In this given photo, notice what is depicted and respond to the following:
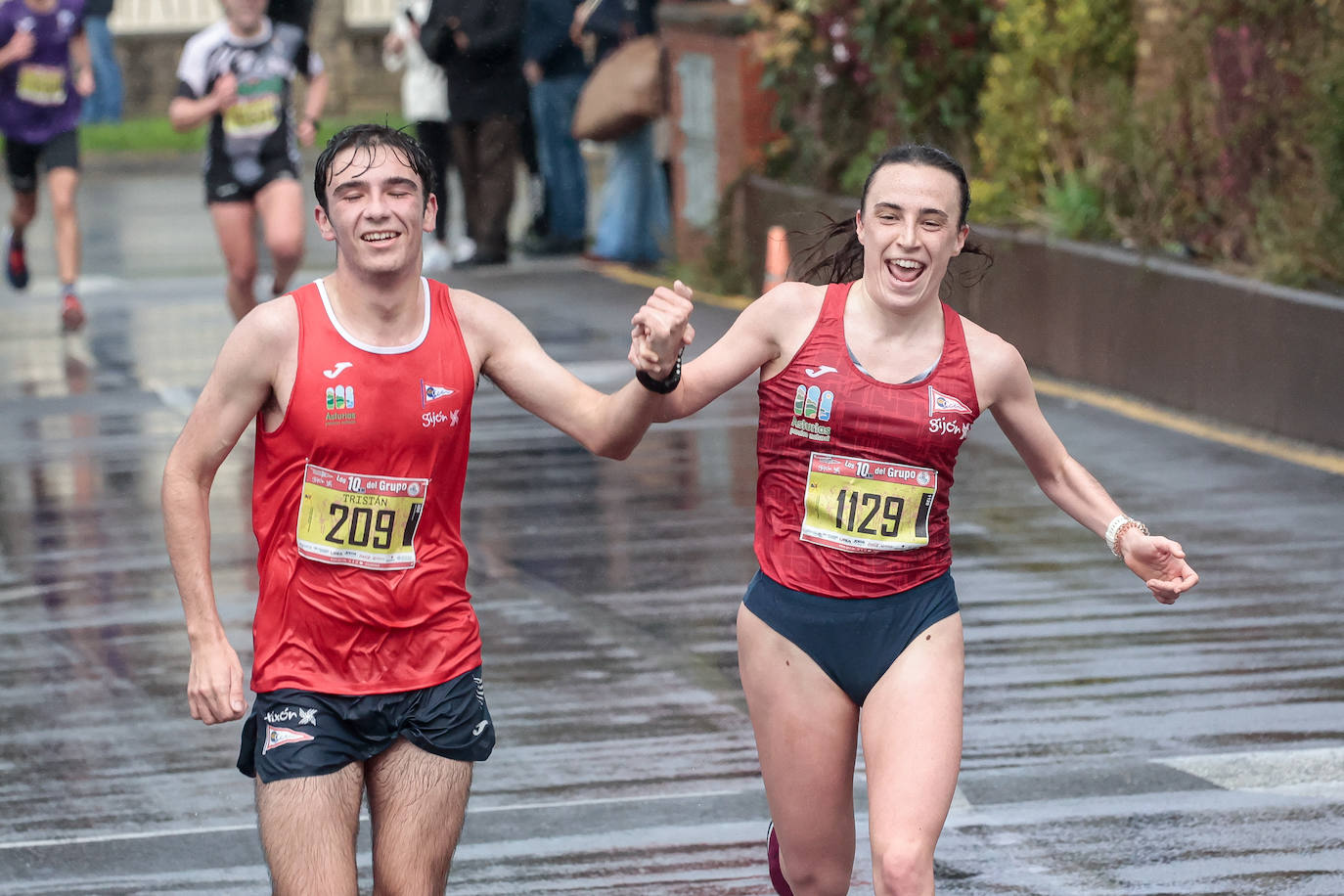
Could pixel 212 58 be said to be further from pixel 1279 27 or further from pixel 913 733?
pixel 913 733

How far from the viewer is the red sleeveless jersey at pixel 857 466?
4.45 meters

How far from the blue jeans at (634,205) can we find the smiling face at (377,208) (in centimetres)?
1224

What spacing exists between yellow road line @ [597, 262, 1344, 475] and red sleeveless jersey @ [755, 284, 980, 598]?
17.5 ft

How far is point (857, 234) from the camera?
15.6ft

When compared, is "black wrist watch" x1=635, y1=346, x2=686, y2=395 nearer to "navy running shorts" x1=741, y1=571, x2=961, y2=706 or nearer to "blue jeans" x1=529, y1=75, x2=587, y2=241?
"navy running shorts" x1=741, y1=571, x2=961, y2=706

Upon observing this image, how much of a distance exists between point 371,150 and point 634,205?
12.5m

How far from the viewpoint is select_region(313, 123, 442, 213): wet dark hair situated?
4.25m

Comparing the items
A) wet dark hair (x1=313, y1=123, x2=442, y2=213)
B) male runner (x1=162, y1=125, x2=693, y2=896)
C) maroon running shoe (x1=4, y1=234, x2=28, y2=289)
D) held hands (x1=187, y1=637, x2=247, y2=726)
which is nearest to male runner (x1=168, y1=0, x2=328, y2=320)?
maroon running shoe (x1=4, y1=234, x2=28, y2=289)

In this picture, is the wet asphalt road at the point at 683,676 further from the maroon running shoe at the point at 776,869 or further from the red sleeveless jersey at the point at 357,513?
the red sleeveless jersey at the point at 357,513

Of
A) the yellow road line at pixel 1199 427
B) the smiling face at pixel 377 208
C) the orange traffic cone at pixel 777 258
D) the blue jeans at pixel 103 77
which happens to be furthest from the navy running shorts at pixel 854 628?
the blue jeans at pixel 103 77

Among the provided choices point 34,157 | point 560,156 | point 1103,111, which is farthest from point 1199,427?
point 34,157

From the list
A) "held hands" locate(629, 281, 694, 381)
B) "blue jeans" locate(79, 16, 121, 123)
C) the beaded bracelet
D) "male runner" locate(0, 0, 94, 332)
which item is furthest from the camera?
"blue jeans" locate(79, 16, 121, 123)

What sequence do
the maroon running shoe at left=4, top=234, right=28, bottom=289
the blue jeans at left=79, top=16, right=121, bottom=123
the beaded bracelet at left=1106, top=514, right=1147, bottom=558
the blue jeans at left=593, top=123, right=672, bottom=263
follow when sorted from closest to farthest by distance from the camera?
the beaded bracelet at left=1106, top=514, right=1147, bottom=558 → the maroon running shoe at left=4, top=234, right=28, bottom=289 → the blue jeans at left=593, top=123, right=672, bottom=263 → the blue jeans at left=79, top=16, right=121, bottom=123

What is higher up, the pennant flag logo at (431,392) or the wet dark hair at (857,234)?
the wet dark hair at (857,234)
